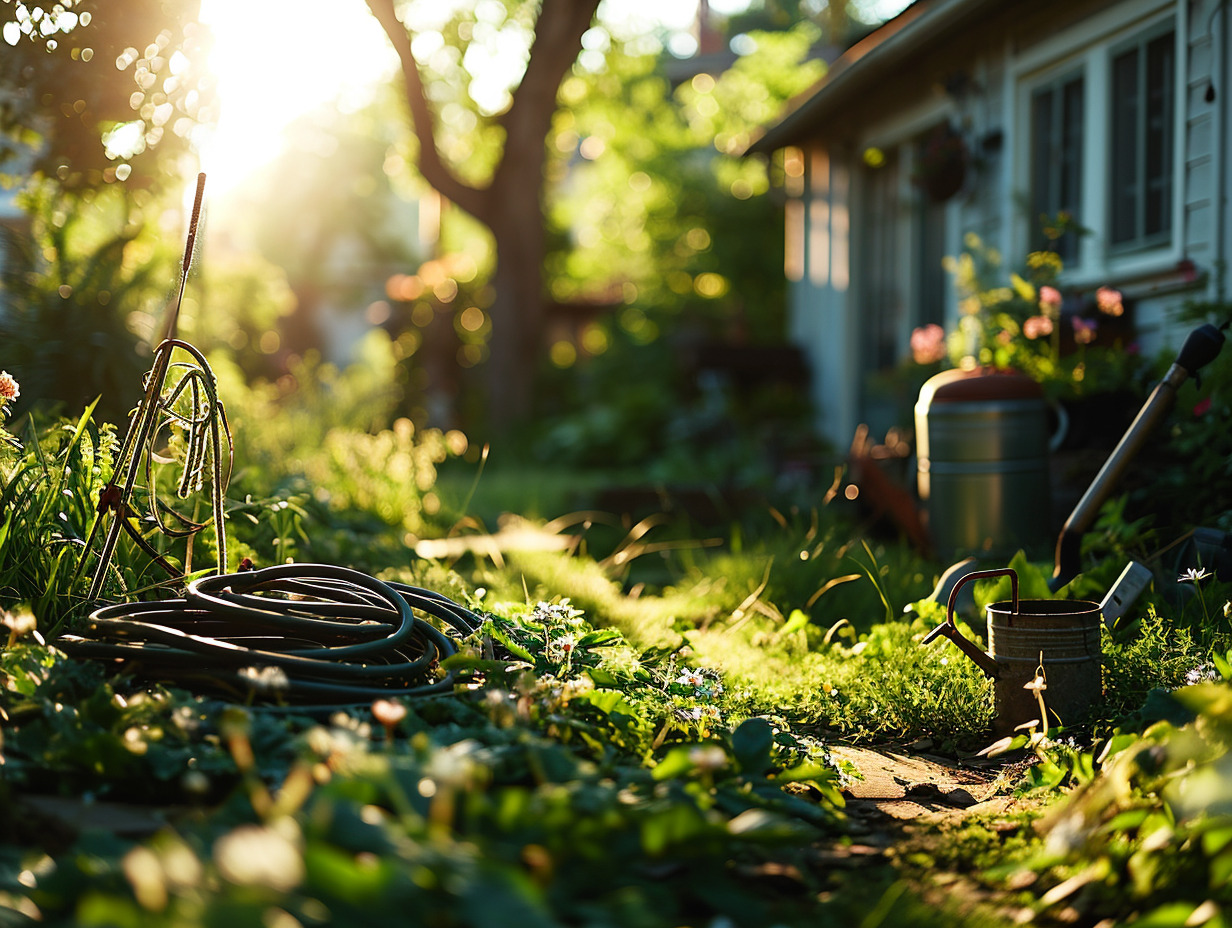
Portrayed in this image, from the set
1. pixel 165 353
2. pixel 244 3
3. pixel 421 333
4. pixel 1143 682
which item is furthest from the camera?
pixel 421 333

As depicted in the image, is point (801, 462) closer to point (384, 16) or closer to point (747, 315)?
point (384, 16)

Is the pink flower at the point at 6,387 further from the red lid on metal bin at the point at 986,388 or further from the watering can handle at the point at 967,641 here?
the red lid on metal bin at the point at 986,388

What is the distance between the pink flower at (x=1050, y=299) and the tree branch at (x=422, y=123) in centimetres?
704

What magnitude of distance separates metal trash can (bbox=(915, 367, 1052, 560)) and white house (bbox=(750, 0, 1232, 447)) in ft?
3.14

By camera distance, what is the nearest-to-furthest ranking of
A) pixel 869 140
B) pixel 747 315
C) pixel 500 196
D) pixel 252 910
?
pixel 252 910, pixel 869 140, pixel 500 196, pixel 747 315

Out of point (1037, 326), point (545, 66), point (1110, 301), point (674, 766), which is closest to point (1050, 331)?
point (1037, 326)

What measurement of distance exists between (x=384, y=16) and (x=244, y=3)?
550 cm

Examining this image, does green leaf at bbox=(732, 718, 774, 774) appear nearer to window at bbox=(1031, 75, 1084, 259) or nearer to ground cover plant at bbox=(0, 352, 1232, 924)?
ground cover plant at bbox=(0, 352, 1232, 924)

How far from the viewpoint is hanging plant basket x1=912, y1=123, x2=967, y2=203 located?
676cm

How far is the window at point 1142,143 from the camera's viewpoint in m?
5.26

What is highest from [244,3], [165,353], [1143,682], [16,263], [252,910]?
[244,3]

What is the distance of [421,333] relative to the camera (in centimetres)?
1391

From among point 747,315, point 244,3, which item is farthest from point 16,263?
point 747,315

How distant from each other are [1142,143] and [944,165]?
1511 millimetres
